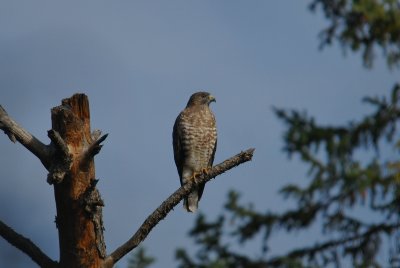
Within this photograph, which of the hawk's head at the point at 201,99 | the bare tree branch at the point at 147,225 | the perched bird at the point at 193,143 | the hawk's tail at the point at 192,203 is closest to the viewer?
the bare tree branch at the point at 147,225

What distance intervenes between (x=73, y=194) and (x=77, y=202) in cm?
8

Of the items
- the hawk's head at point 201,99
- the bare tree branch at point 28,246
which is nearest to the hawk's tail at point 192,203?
the hawk's head at point 201,99

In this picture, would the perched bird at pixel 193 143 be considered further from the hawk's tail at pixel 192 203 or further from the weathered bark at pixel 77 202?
the weathered bark at pixel 77 202

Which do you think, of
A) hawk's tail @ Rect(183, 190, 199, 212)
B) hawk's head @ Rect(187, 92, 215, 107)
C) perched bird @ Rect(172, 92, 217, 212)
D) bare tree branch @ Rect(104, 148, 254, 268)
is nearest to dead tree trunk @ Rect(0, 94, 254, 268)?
bare tree branch @ Rect(104, 148, 254, 268)

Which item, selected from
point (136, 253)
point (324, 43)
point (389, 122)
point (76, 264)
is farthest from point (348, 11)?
point (136, 253)

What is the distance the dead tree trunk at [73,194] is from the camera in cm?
673

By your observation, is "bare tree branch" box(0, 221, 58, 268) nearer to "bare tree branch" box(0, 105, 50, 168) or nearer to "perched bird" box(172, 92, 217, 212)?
"bare tree branch" box(0, 105, 50, 168)

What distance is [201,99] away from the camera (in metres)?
12.3

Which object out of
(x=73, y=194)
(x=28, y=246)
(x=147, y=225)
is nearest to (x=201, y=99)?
(x=147, y=225)

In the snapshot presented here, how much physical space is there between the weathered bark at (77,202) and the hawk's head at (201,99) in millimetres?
5349

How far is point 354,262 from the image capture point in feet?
28.2

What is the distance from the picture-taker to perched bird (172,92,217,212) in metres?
11.7

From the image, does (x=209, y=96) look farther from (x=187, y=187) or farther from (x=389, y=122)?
(x=187, y=187)

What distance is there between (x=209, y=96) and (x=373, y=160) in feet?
13.9
